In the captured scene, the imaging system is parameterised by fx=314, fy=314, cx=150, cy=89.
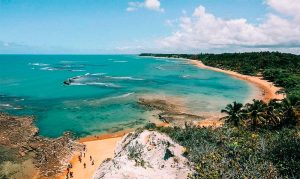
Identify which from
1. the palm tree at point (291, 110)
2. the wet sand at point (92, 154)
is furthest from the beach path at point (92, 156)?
the palm tree at point (291, 110)

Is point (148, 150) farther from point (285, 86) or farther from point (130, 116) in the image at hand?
point (285, 86)

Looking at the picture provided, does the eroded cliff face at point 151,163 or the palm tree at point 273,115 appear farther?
the palm tree at point 273,115

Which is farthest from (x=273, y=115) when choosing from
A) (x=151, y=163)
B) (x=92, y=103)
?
(x=92, y=103)

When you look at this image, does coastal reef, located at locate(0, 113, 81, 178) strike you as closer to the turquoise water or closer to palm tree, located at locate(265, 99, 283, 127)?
the turquoise water

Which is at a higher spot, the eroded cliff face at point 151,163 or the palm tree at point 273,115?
the eroded cliff face at point 151,163

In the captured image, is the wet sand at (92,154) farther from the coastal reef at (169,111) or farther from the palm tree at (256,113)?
the palm tree at (256,113)

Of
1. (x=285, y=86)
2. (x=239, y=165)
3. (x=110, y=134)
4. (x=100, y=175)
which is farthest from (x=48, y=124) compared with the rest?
(x=285, y=86)

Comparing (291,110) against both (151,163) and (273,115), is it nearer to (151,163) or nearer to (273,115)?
(273,115)
